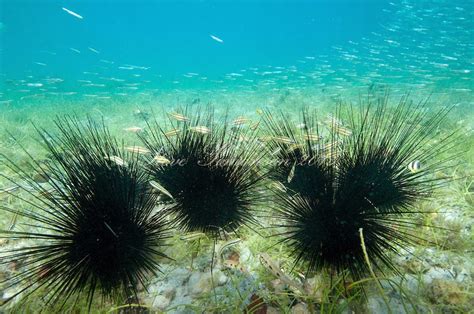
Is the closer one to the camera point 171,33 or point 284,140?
point 284,140

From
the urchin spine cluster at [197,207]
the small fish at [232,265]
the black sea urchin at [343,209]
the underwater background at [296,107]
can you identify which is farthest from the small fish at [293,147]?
the small fish at [232,265]

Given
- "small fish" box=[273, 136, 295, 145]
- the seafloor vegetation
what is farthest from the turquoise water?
the seafloor vegetation

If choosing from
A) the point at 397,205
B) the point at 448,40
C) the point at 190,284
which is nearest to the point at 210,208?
the point at 190,284

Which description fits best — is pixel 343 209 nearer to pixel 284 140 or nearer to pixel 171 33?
pixel 284 140

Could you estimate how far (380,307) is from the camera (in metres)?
1.92

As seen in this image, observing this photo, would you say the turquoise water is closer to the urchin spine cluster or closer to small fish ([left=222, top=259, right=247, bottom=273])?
the urchin spine cluster

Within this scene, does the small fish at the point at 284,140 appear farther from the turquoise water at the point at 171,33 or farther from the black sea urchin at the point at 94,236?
the turquoise water at the point at 171,33

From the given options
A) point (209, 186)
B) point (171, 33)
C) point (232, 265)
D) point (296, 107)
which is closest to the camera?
point (232, 265)

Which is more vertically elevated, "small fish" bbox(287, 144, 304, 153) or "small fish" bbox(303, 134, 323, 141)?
"small fish" bbox(303, 134, 323, 141)

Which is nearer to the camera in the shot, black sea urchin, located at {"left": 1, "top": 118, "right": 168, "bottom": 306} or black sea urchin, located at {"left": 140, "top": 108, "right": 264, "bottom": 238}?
black sea urchin, located at {"left": 1, "top": 118, "right": 168, "bottom": 306}

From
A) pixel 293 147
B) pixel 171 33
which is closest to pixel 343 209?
pixel 293 147

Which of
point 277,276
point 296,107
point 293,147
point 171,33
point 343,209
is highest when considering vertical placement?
point 171,33

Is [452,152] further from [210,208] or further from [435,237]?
[210,208]

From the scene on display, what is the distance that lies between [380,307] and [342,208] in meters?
0.71
